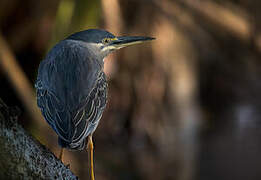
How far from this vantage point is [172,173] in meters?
7.37

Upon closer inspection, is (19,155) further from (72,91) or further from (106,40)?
(106,40)

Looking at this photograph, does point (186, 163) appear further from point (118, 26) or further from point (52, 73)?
point (52, 73)

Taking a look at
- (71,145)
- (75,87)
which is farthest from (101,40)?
(71,145)

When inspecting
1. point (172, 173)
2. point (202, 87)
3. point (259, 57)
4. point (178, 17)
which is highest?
point (178, 17)

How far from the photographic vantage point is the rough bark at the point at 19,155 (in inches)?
73.0

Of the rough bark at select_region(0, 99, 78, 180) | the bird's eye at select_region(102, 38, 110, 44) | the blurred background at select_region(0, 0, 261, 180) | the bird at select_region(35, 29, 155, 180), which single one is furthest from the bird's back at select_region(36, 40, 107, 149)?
the blurred background at select_region(0, 0, 261, 180)

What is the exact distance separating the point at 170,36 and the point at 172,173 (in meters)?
1.85

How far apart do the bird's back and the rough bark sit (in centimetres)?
65

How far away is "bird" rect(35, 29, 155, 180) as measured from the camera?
283 cm

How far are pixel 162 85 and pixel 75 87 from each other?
16.0 feet

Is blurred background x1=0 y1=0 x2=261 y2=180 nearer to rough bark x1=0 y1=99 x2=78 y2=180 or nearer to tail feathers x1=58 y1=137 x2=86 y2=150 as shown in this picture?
tail feathers x1=58 y1=137 x2=86 y2=150

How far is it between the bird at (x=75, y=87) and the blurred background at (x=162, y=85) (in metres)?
2.70

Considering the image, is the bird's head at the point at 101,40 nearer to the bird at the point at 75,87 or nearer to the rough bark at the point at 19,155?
the bird at the point at 75,87

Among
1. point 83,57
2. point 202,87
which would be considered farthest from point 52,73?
point 202,87
